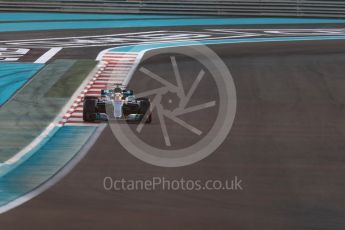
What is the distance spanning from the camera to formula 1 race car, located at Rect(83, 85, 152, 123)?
1266cm

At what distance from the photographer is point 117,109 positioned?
12688 mm

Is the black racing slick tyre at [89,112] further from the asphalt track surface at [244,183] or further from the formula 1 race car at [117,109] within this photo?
the asphalt track surface at [244,183]

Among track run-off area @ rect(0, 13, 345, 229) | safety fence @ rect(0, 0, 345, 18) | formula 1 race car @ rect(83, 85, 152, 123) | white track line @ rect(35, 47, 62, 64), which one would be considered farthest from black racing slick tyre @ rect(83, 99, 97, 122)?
safety fence @ rect(0, 0, 345, 18)

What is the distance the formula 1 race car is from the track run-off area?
0.23 metres

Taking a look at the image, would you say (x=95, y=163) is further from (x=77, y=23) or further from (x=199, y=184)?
(x=77, y=23)

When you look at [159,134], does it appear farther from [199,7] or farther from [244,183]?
[199,7]

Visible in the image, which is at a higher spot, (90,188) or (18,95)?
(18,95)

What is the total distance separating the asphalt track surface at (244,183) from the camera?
816 centimetres

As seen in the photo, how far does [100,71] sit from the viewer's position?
17891mm

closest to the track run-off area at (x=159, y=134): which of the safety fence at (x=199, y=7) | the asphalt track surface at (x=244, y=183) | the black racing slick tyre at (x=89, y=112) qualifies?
the asphalt track surface at (x=244, y=183)

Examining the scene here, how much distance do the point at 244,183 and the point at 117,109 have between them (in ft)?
12.9

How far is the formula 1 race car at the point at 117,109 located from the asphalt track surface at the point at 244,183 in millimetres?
367

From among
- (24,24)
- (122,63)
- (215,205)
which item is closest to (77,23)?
(24,24)

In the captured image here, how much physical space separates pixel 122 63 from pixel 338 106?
22.3 ft
